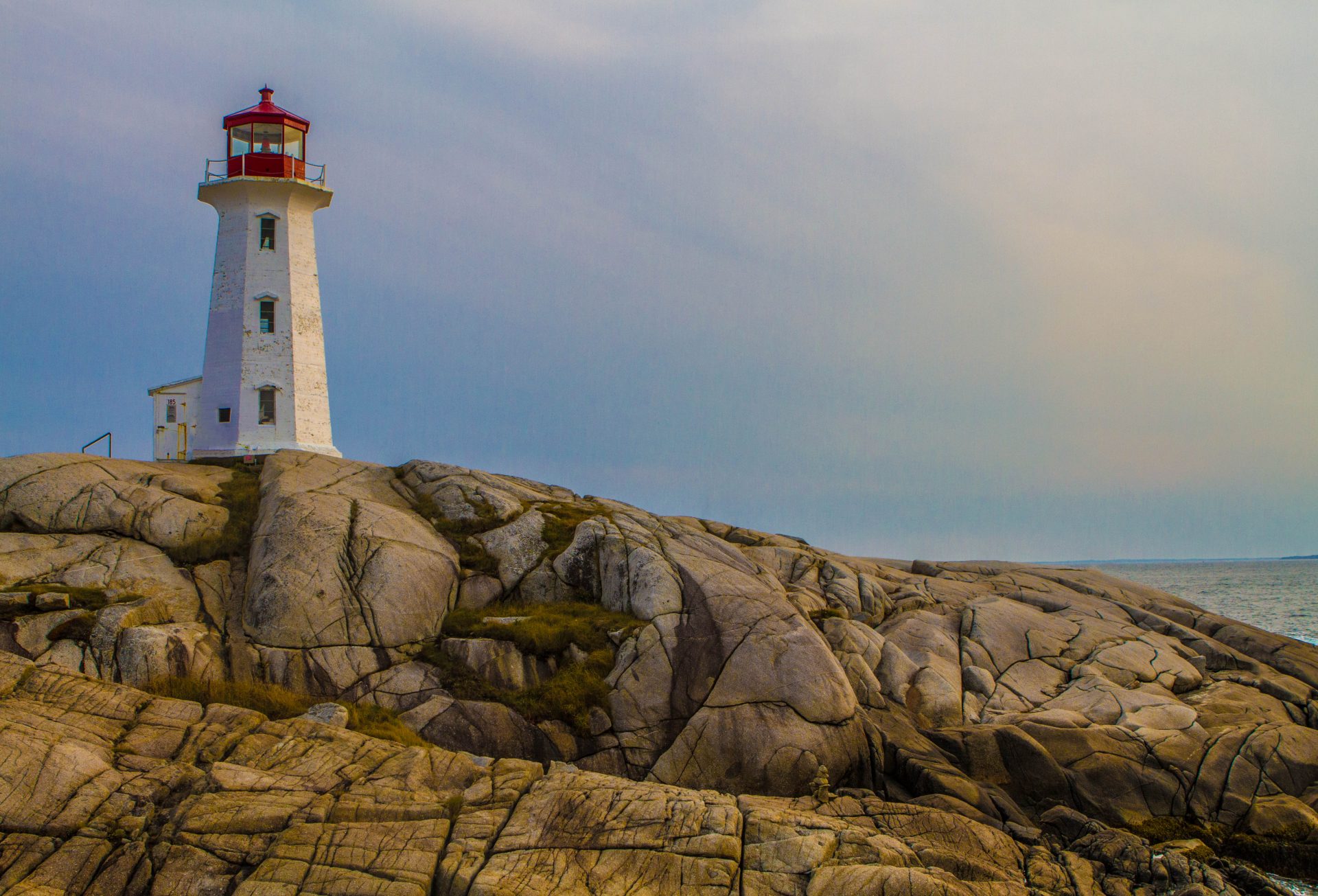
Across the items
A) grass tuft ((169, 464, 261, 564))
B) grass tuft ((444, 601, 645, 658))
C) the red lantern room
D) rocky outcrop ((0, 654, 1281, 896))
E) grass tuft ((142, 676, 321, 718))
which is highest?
the red lantern room

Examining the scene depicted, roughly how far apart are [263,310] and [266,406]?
3826 millimetres

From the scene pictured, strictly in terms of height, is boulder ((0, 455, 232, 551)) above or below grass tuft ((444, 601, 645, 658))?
above

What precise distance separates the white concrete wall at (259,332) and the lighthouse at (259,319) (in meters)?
0.04

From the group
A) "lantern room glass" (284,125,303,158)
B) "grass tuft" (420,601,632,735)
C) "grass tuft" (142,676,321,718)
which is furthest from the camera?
"lantern room glass" (284,125,303,158)

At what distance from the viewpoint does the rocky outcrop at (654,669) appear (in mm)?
21062

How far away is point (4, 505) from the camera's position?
25938mm

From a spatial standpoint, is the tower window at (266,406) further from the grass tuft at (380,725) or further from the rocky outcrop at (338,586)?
the grass tuft at (380,725)

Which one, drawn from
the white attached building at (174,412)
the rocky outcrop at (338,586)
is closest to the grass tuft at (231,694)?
the rocky outcrop at (338,586)

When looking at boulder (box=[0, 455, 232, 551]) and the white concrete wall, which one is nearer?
boulder (box=[0, 455, 232, 551])

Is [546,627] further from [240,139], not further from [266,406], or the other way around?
[240,139]

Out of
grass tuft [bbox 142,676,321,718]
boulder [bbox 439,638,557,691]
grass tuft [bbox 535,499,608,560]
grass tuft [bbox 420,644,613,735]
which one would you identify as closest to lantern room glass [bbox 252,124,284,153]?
grass tuft [bbox 535,499,608,560]

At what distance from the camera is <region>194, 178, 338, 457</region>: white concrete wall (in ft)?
120

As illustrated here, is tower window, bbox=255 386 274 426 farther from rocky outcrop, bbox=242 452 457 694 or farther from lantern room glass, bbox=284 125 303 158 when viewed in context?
lantern room glass, bbox=284 125 303 158

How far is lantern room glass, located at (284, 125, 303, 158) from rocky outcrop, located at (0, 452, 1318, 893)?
14804mm
